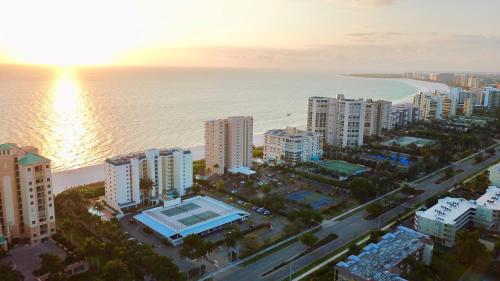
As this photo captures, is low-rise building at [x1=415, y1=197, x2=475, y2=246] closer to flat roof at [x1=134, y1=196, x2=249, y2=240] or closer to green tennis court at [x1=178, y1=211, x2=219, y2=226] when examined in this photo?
flat roof at [x1=134, y1=196, x2=249, y2=240]

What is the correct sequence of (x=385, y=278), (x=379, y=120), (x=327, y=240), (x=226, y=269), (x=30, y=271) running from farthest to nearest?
(x=379, y=120) < (x=327, y=240) < (x=226, y=269) < (x=30, y=271) < (x=385, y=278)

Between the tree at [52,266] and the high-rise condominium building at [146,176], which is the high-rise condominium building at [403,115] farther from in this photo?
the tree at [52,266]

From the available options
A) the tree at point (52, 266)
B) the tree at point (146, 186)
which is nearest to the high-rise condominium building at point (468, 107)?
the tree at point (146, 186)

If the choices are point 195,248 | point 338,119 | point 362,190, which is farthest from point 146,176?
point 338,119

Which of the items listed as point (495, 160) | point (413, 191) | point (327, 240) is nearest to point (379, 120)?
point (495, 160)

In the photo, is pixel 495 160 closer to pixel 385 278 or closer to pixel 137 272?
pixel 385 278

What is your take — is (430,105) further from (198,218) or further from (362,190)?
(198,218)
